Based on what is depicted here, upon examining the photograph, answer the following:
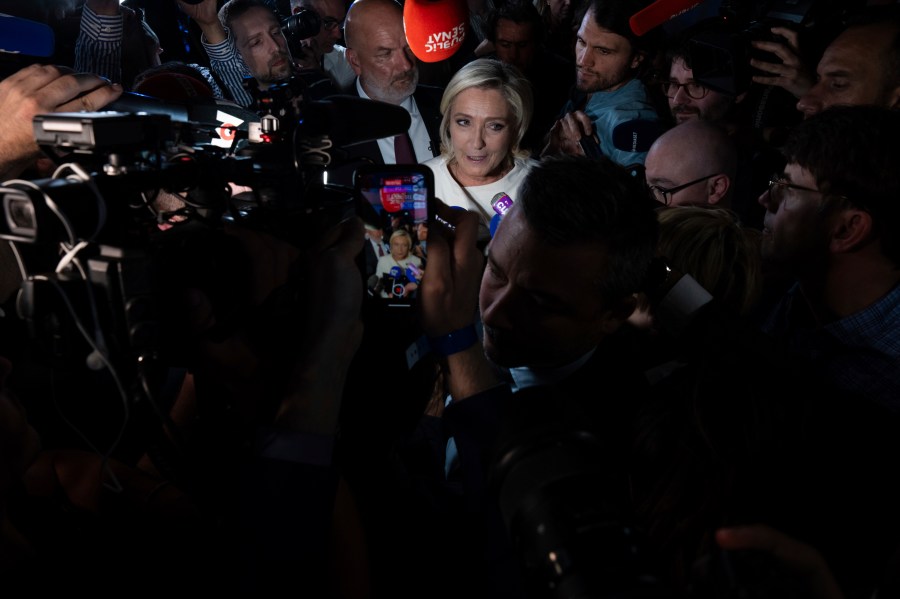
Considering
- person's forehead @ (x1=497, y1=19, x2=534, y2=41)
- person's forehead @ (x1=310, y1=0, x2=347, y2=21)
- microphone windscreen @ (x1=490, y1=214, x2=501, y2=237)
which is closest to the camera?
microphone windscreen @ (x1=490, y1=214, x2=501, y2=237)

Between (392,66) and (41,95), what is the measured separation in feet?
6.82

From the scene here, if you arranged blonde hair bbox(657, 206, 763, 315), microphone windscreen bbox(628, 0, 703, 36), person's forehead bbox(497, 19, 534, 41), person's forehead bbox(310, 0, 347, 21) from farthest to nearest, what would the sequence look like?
person's forehead bbox(310, 0, 347, 21) → person's forehead bbox(497, 19, 534, 41) → microphone windscreen bbox(628, 0, 703, 36) → blonde hair bbox(657, 206, 763, 315)

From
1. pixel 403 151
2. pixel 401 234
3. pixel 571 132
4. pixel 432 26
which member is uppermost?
pixel 432 26

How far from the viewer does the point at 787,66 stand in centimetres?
241

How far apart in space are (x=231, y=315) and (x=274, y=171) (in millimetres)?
287

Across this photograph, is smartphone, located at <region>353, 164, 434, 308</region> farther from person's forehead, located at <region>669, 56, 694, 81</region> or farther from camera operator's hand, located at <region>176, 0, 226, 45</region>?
camera operator's hand, located at <region>176, 0, 226, 45</region>

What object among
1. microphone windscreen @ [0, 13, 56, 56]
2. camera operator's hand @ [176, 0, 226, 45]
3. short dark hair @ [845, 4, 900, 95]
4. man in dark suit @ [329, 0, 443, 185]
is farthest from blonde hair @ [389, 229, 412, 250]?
camera operator's hand @ [176, 0, 226, 45]

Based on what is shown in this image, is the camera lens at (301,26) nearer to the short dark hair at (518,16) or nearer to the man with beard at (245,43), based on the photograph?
the man with beard at (245,43)

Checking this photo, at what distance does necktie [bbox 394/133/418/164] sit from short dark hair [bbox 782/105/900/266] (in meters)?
1.77

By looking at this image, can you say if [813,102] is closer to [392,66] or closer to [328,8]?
[392,66]

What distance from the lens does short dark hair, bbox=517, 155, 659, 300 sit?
1196 millimetres

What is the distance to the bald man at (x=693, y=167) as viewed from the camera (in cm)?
212

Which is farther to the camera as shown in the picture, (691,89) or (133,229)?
(691,89)

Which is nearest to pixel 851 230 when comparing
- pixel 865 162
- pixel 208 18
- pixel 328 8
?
pixel 865 162
